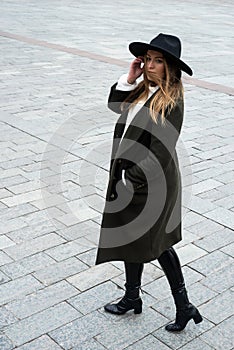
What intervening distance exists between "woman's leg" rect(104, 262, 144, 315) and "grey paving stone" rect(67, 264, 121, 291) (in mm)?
314

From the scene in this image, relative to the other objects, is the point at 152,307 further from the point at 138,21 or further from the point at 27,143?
the point at 138,21

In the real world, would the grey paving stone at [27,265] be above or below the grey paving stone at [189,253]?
above

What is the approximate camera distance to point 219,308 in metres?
3.55

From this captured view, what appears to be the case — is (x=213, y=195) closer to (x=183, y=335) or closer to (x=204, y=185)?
(x=204, y=185)

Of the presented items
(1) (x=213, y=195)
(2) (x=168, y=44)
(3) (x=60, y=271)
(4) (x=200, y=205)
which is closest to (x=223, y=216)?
(4) (x=200, y=205)

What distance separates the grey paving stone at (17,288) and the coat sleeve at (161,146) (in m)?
1.25

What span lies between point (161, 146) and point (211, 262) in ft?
5.03

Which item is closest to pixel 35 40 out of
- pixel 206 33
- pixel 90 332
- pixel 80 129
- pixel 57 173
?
pixel 206 33

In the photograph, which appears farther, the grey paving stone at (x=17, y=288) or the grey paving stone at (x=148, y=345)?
the grey paving stone at (x=17, y=288)

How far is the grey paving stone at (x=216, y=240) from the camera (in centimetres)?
429

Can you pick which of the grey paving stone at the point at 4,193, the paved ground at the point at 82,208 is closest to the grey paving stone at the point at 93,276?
the paved ground at the point at 82,208

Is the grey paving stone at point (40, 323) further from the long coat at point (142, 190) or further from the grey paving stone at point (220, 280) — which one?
the grey paving stone at point (220, 280)

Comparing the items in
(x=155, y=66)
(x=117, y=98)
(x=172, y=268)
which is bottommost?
(x=172, y=268)

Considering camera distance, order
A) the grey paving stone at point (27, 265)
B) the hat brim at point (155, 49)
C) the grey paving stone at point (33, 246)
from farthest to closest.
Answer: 1. the grey paving stone at point (33, 246)
2. the grey paving stone at point (27, 265)
3. the hat brim at point (155, 49)
